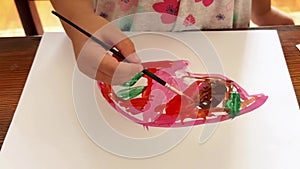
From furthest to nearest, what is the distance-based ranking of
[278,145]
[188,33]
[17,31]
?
[17,31] < [188,33] < [278,145]

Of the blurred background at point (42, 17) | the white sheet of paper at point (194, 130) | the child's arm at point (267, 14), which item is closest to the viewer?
the white sheet of paper at point (194, 130)

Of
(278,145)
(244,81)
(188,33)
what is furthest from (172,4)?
(278,145)

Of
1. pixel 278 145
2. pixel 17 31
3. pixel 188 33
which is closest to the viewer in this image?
pixel 278 145

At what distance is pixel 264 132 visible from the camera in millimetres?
550

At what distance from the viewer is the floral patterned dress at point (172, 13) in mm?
711

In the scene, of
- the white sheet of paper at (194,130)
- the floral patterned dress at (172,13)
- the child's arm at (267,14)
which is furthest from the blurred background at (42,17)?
the white sheet of paper at (194,130)

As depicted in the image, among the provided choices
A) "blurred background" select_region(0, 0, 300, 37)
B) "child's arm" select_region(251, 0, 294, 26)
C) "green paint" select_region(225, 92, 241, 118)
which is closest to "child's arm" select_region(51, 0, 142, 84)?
"green paint" select_region(225, 92, 241, 118)

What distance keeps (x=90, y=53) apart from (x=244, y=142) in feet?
0.71

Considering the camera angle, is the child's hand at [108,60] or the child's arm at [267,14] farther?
the child's arm at [267,14]

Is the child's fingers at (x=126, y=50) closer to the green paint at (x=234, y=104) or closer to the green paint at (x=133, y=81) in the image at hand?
the green paint at (x=133, y=81)

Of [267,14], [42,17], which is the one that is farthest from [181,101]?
[42,17]

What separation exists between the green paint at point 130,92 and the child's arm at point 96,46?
0.03 m

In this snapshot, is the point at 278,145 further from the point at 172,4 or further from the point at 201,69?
the point at 172,4

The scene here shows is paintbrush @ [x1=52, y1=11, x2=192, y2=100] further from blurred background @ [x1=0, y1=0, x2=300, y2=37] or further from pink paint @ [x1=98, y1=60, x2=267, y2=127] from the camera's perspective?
blurred background @ [x1=0, y1=0, x2=300, y2=37]
